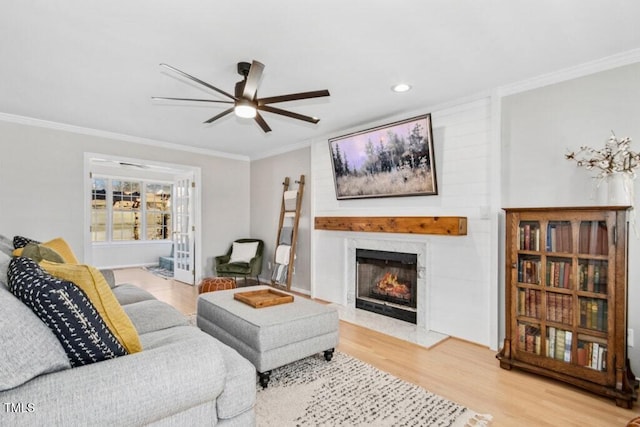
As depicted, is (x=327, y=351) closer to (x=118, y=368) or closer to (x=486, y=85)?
Answer: (x=118, y=368)

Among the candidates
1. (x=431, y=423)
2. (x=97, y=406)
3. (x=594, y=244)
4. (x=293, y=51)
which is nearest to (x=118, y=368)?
(x=97, y=406)

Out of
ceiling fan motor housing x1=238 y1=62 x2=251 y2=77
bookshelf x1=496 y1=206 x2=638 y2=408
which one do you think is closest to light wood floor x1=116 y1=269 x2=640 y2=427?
bookshelf x1=496 y1=206 x2=638 y2=408

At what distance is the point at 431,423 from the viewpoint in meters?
1.90

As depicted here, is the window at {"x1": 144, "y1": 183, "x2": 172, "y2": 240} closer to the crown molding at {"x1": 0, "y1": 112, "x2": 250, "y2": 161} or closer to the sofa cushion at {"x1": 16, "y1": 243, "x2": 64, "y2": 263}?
the crown molding at {"x1": 0, "y1": 112, "x2": 250, "y2": 161}

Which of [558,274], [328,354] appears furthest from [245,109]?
[558,274]

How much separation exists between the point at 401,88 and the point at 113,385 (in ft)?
9.54

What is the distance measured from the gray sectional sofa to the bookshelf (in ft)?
7.09

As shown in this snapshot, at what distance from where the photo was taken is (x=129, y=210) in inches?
315

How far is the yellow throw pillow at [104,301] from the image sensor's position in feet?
4.28

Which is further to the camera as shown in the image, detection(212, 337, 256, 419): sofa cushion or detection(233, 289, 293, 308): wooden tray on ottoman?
detection(233, 289, 293, 308): wooden tray on ottoman

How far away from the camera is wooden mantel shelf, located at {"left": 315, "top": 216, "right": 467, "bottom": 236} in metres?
3.12

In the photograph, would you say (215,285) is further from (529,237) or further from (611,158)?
(611,158)

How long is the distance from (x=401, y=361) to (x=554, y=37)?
2.57 meters

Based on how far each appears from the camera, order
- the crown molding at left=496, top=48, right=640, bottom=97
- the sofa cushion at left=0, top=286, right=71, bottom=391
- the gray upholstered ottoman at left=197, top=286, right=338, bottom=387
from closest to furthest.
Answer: the sofa cushion at left=0, top=286, right=71, bottom=391 → the gray upholstered ottoman at left=197, top=286, right=338, bottom=387 → the crown molding at left=496, top=48, right=640, bottom=97
